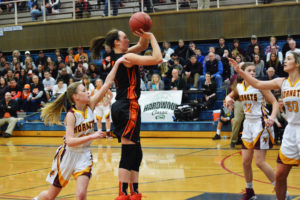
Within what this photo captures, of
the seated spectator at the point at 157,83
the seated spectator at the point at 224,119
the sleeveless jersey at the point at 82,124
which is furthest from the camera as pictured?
the seated spectator at the point at 157,83

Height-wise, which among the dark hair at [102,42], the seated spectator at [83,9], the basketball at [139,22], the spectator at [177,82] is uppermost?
the seated spectator at [83,9]

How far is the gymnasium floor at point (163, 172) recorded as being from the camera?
20.7 feet

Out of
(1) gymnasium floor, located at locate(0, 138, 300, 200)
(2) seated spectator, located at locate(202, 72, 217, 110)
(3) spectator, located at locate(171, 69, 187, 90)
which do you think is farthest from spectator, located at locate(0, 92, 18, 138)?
(2) seated spectator, located at locate(202, 72, 217, 110)

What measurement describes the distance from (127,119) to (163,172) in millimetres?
3262

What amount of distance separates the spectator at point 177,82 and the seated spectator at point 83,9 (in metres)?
6.88

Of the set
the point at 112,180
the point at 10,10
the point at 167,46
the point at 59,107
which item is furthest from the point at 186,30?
the point at 59,107

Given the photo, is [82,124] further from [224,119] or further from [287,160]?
[224,119]

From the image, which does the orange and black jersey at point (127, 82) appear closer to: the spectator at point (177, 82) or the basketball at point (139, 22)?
the basketball at point (139, 22)

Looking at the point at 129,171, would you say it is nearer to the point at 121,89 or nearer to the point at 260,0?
the point at 121,89

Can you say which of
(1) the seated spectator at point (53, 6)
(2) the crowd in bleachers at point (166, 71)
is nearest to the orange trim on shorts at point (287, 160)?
(2) the crowd in bleachers at point (166, 71)

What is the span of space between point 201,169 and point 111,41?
3.78 meters

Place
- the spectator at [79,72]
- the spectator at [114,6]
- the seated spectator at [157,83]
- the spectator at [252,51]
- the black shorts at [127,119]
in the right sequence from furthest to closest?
the spectator at [114,6] → the spectator at [79,72] → the seated spectator at [157,83] → the spectator at [252,51] → the black shorts at [127,119]

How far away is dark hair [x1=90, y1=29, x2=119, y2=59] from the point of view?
507 cm

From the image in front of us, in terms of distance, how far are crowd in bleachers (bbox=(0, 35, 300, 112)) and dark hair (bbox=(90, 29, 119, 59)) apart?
298 inches
